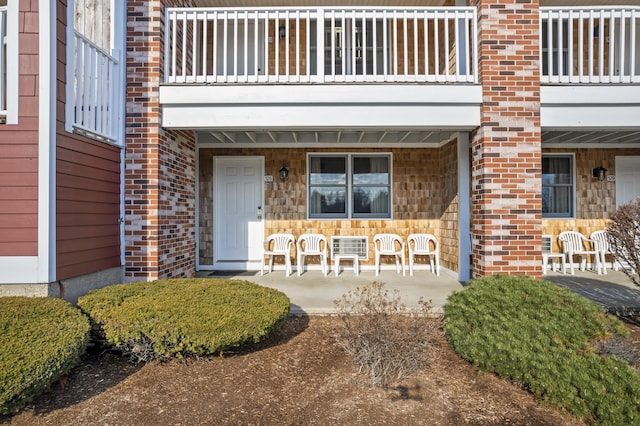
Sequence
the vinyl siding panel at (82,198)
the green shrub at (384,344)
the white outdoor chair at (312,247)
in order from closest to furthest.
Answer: the green shrub at (384,344)
the vinyl siding panel at (82,198)
the white outdoor chair at (312,247)

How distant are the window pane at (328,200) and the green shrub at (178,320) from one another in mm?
4260

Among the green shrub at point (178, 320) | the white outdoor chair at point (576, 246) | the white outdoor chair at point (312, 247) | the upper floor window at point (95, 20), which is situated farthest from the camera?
the white outdoor chair at point (576, 246)

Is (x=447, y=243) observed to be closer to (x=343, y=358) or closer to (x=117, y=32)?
(x=343, y=358)

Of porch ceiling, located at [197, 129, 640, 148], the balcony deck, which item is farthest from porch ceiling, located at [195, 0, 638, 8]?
porch ceiling, located at [197, 129, 640, 148]

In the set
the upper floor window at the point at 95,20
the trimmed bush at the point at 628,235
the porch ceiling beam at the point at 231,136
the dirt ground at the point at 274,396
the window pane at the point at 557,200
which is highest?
the upper floor window at the point at 95,20

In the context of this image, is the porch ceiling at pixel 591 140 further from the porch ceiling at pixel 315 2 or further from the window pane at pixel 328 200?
the window pane at pixel 328 200

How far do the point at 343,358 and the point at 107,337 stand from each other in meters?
2.13

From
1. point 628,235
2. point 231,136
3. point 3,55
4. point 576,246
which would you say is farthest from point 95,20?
point 576,246

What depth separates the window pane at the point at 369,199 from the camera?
25.7 ft

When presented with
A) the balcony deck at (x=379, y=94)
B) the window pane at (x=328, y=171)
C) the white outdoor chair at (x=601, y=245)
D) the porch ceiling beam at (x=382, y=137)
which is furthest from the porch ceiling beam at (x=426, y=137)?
the white outdoor chair at (x=601, y=245)

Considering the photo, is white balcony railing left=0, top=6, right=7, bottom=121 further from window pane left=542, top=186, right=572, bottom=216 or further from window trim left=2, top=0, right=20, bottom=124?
window pane left=542, top=186, right=572, bottom=216

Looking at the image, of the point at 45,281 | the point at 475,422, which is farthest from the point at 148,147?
the point at 475,422

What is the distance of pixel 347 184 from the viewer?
25.8 feet

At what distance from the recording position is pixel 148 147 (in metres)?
4.97
